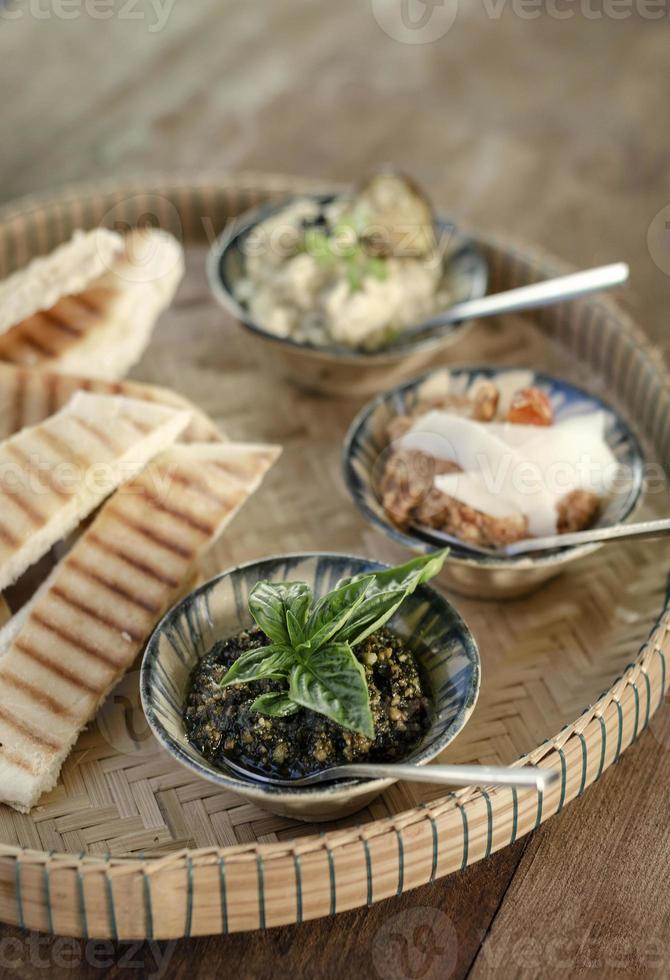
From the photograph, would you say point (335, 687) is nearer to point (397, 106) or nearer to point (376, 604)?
point (376, 604)

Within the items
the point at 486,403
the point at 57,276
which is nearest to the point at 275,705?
the point at 486,403

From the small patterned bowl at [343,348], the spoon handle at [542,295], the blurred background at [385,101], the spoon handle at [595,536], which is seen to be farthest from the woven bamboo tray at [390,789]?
the blurred background at [385,101]

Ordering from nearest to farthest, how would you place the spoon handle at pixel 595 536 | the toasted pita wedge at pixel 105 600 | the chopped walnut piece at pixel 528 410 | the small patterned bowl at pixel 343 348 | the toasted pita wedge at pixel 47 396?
the toasted pita wedge at pixel 105 600 < the spoon handle at pixel 595 536 < the chopped walnut piece at pixel 528 410 < the toasted pita wedge at pixel 47 396 < the small patterned bowl at pixel 343 348

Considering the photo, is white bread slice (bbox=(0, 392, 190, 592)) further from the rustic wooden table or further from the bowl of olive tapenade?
the rustic wooden table

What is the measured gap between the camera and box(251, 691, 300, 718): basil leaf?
1762 millimetres

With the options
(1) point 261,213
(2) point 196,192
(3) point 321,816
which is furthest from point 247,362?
(3) point 321,816

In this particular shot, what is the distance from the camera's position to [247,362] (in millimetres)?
3094

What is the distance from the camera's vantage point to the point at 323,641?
1.77m

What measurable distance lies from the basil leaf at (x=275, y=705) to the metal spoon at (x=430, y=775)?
116 mm

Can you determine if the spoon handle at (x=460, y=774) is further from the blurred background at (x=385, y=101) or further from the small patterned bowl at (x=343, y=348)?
the blurred background at (x=385, y=101)

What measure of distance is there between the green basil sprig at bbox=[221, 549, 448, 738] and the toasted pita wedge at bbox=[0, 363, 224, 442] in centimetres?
83

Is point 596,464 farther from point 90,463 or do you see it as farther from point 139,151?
point 139,151

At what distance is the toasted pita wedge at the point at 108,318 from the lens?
2.79 metres

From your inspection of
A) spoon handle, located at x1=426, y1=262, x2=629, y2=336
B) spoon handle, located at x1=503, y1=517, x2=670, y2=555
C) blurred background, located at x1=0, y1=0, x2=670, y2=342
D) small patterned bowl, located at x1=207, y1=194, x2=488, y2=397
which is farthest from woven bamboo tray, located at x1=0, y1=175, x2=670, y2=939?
blurred background, located at x1=0, y1=0, x2=670, y2=342
